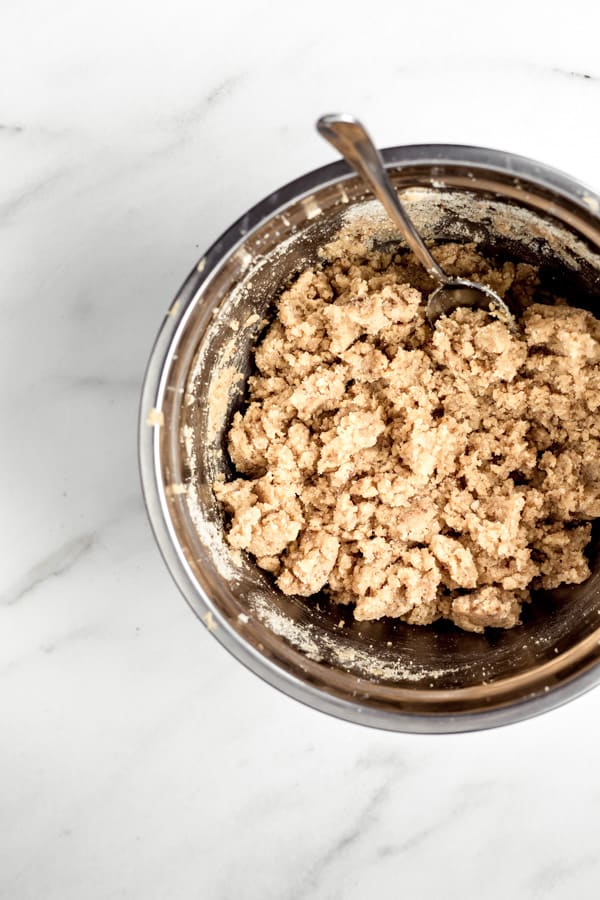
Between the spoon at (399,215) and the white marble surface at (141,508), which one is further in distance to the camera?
the white marble surface at (141,508)

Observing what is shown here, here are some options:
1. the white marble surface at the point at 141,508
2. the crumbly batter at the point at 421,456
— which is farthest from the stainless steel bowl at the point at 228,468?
the white marble surface at the point at 141,508

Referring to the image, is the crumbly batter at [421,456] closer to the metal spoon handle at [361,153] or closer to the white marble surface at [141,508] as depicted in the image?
the metal spoon handle at [361,153]

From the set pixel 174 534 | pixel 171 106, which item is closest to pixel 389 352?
pixel 174 534

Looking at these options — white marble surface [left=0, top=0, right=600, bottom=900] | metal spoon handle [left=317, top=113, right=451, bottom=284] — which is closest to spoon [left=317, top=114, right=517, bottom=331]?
metal spoon handle [left=317, top=113, right=451, bottom=284]

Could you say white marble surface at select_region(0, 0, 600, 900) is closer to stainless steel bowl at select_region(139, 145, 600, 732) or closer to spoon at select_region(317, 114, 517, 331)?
stainless steel bowl at select_region(139, 145, 600, 732)

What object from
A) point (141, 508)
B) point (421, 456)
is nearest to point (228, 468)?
point (141, 508)

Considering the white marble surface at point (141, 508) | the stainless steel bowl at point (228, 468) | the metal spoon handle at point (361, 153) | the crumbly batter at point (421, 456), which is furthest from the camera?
the white marble surface at point (141, 508)

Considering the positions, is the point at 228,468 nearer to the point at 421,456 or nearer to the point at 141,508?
the point at 141,508
